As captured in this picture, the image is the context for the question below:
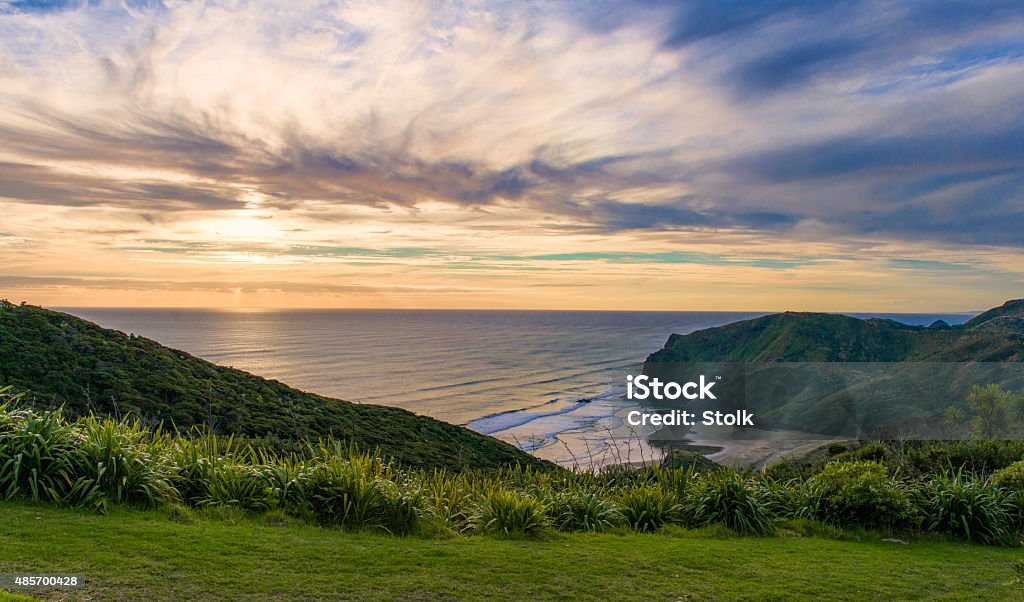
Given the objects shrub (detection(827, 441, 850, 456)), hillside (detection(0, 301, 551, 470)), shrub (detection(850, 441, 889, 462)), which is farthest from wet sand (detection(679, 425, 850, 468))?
hillside (detection(0, 301, 551, 470))

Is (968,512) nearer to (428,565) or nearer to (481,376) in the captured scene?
(428,565)

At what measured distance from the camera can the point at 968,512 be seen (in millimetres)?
7766

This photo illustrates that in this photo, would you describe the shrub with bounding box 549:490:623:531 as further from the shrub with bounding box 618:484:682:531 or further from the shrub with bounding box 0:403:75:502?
the shrub with bounding box 0:403:75:502

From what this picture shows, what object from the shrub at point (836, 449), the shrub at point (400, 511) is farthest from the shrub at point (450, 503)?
the shrub at point (836, 449)

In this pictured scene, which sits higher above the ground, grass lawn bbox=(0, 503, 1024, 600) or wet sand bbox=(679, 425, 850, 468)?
grass lawn bbox=(0, 503, 1024, 600)

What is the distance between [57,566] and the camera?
4.64m

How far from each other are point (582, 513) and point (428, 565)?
2691 mm

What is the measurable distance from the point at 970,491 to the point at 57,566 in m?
9.73

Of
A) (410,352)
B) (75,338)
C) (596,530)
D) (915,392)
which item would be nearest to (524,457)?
(915,392)

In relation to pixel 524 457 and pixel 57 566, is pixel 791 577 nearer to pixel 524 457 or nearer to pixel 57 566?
pixel 57 566

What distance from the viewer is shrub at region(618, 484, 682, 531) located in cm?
771

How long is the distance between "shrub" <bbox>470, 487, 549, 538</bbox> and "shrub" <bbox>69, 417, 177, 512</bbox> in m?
3.34

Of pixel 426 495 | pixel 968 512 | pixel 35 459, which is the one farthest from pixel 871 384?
pixel 35 459

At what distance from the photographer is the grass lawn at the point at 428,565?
15.3ft
